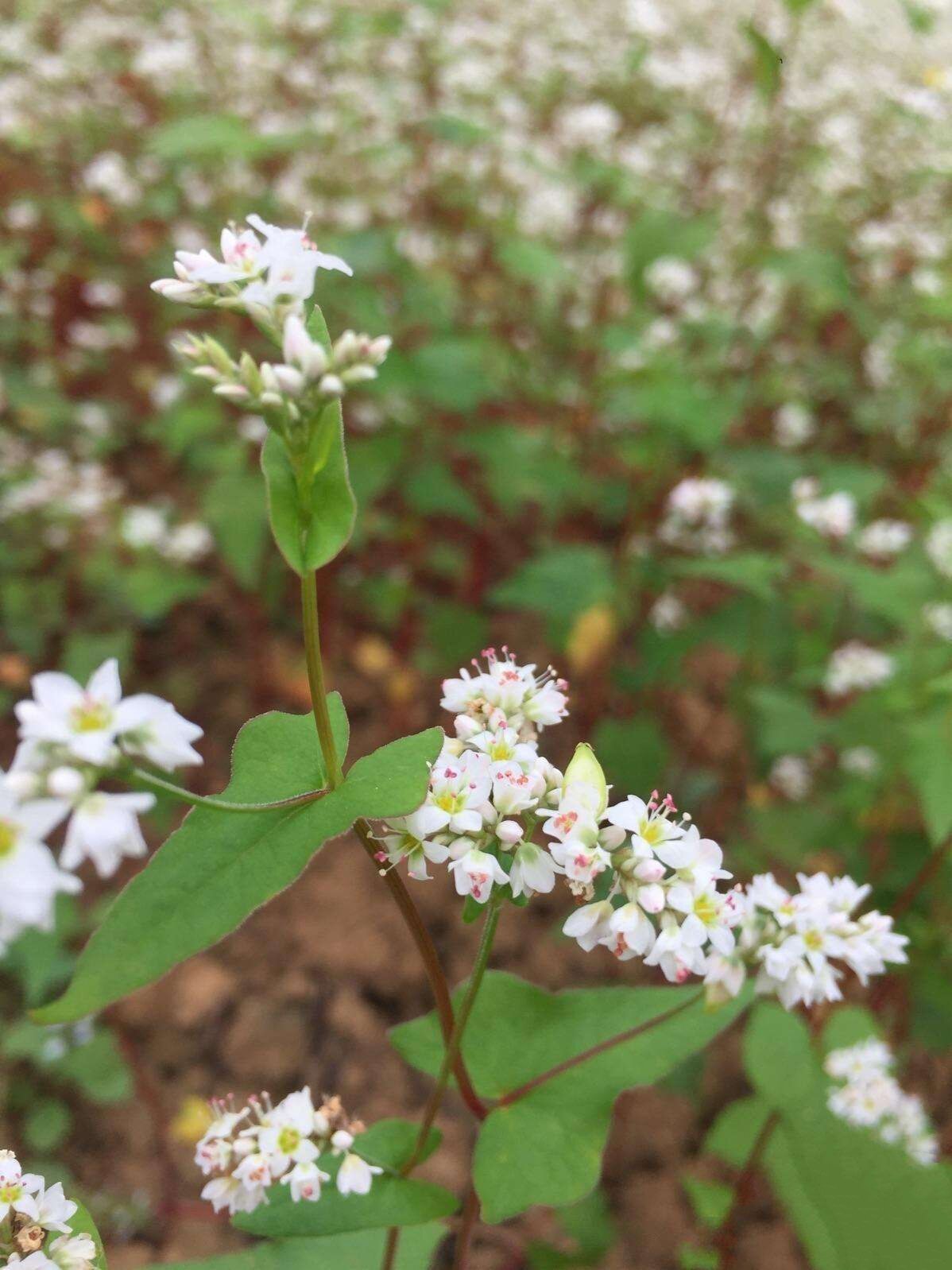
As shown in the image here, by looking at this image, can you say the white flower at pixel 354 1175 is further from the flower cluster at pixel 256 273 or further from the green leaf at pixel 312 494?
the flower cluster at pixel 256 273

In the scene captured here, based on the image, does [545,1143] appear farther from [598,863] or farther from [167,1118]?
[167,1118]

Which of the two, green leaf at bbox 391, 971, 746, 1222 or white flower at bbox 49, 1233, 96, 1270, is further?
green leaf at bbox 391, 971, 746, 1222

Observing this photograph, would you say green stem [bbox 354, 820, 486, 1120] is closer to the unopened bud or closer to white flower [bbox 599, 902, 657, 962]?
the unopened bud

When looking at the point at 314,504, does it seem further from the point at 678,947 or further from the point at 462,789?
the point at 678,947

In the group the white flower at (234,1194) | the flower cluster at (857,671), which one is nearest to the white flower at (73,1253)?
the white flower at (234,1194)

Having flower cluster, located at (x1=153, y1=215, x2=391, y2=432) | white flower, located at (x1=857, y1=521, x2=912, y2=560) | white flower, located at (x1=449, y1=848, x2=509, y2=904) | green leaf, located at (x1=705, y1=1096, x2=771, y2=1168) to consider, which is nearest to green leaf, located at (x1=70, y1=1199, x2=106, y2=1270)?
white flower, located at (x1=449, y1=848, x2=509, y2=904)
